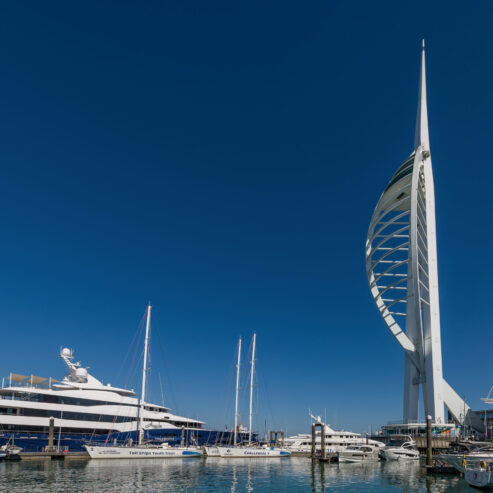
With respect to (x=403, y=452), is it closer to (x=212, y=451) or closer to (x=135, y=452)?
(x=212, y=451)

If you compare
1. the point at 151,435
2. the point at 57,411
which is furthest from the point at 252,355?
the point at 57,411

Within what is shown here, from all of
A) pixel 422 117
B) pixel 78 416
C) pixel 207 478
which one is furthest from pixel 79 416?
pixel 422 117

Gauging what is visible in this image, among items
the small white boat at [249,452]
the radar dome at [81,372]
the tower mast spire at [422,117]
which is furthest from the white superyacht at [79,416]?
the tower mast spire at [422,117]

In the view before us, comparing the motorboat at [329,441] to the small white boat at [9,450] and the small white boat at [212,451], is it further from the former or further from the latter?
the small white boat at [9,450]

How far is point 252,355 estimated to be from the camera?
5784cm

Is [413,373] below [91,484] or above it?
above

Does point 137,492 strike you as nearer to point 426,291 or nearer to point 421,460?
point 421,460

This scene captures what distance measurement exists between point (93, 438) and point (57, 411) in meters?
5.13

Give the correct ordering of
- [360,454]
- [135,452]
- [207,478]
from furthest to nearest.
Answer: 1. [360,454]
2. [135,452]
3. [207,478]

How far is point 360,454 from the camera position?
48.7 meters

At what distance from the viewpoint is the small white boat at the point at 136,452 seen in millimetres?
43812

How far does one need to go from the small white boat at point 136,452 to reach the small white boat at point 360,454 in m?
15.7

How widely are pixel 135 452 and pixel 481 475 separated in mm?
30706

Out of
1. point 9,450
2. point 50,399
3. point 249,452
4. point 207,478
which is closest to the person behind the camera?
point 207,478
